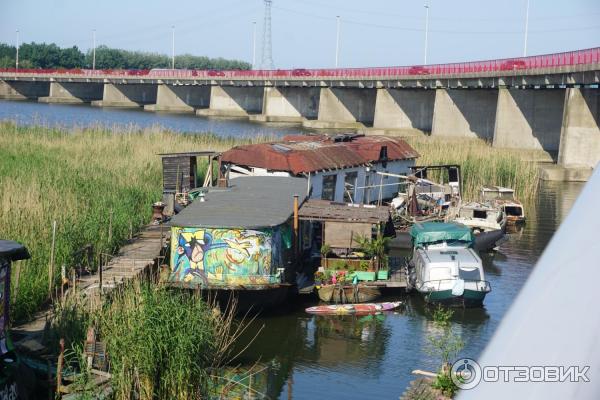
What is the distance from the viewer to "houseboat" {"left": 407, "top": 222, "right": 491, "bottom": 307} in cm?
2527

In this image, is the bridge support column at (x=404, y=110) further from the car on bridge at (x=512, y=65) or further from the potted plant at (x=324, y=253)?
the potted plant at (x=324, y=253)

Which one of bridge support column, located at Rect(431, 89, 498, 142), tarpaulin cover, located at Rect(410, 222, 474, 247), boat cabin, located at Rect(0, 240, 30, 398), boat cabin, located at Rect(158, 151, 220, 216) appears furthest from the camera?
bridge support column, located at Rect(431, 89, 498, 142)

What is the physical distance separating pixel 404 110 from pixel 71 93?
6667 cm

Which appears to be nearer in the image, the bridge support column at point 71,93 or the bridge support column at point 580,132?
the bridge support column at point 580,132

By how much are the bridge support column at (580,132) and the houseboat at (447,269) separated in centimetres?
2943

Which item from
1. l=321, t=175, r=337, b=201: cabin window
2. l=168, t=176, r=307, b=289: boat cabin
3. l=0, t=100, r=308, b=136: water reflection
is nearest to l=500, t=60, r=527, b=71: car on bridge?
l=0, t=100, r=308, b=136: water reflection

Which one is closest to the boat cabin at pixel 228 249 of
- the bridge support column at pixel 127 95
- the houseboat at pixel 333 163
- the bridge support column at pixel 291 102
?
the houseboat at pixel 333 163

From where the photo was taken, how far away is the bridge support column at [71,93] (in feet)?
447

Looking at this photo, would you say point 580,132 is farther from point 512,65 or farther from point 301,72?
point 301,72

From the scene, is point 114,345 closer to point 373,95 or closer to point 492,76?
point 492,76

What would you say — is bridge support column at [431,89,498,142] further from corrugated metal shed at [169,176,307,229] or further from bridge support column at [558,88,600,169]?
corrugated metal shed at [169,176,307,229]

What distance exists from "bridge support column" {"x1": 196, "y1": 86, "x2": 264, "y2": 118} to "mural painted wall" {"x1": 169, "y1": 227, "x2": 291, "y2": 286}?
3896 inches

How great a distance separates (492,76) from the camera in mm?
70188

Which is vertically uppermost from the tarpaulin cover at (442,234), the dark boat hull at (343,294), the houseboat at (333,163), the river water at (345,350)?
the houseboat at (333,163)
